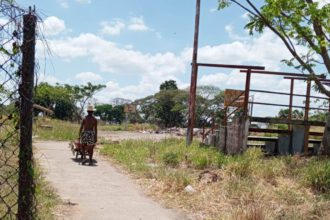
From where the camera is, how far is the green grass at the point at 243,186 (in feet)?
26.6

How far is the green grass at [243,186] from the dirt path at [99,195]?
1.49 ft

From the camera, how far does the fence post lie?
398cm

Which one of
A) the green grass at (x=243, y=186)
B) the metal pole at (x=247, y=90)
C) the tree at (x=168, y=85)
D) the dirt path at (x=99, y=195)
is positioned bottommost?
the dirt path at (x=99, y=195)

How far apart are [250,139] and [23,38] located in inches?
Answer: 550

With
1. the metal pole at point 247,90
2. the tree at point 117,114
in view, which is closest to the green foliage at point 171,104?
the tree at point 117,114

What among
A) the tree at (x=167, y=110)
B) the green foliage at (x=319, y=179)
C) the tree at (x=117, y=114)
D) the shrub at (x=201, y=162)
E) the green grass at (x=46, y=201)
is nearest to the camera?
the green grass at (x=46, y=201)

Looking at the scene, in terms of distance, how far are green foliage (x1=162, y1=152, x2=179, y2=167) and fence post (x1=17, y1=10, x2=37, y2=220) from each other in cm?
967

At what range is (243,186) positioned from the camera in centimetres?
960

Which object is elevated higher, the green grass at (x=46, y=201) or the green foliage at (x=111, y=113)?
the green foliage at (x=111, y=113)

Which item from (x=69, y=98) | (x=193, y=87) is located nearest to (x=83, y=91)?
(x=69, y=98)

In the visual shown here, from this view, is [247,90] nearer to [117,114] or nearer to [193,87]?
[193,87]

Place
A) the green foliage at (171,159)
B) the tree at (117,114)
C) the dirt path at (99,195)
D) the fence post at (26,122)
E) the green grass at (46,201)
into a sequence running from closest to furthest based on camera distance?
the fence post at (26,122), the green grass at (46,201), the dirt path at (99,195), the green foliage at (171,159), the tree at (117,114)

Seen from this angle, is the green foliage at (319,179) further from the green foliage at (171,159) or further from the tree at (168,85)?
the tree at (168,85)

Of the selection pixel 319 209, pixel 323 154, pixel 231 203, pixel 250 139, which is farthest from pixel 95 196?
pixel 250 139
